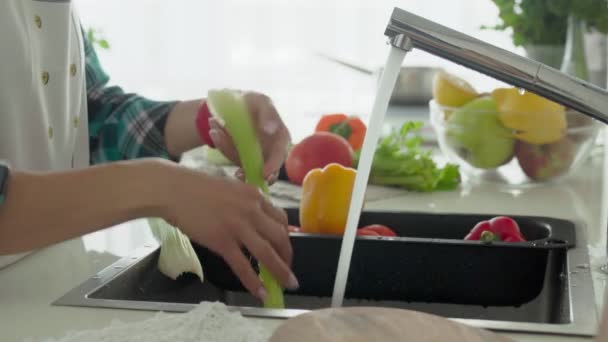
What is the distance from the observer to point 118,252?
43.2 inches

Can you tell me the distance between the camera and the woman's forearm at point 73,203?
2.64 feet

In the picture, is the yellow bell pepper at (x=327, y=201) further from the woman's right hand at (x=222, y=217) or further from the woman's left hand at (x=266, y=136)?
the woman's right hand at (x=222, y=217)

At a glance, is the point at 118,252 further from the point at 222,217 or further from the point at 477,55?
the point at 477,55

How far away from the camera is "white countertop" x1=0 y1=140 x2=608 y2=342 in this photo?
85 centimetres

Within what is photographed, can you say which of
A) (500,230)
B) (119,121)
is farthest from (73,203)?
(119,121)

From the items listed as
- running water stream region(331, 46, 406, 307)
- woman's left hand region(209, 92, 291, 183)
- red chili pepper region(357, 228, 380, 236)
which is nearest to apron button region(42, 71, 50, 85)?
woman's left hand region(209, 92, 291, 183)

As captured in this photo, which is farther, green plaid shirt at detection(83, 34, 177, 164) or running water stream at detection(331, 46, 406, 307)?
green plaid shirt at detection(83, 34, 177, 164)

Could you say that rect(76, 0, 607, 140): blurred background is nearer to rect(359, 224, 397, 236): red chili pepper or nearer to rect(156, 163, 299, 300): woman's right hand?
rect(359, 224, 397, 236): red chili pepper

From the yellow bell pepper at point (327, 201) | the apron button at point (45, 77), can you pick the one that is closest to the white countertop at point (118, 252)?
the yellow bell pepper at point (327, 201)

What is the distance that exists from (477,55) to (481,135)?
0.74 meters

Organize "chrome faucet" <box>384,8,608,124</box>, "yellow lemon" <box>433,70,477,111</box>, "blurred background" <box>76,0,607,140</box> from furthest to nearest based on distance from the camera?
"blurred background" <box>76,0,607,140</box> < "yellow lemon" <box>433,70,477,111</box> < "chrome faucet" <box>384,8,608,124</box>

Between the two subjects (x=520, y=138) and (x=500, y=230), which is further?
(x=520, y=138)

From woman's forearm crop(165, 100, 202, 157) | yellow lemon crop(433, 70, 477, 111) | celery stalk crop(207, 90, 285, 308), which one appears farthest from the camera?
yellow lemon crop(433, 70, 477, 111)

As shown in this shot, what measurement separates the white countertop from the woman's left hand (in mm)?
160
